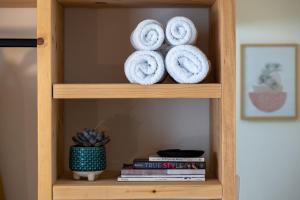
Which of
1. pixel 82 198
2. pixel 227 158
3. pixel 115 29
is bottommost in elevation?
pixel 82 198

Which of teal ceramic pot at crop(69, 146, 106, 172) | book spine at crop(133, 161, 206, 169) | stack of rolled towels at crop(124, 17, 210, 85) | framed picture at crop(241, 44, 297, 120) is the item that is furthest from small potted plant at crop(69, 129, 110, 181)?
framed picture at crop(241, 44, 297, 120)

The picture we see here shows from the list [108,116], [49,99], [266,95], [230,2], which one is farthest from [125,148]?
[230,2]

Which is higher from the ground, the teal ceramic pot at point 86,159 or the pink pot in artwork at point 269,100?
the pink pot in artwork at point 269,100

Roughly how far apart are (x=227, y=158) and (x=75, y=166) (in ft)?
1.49

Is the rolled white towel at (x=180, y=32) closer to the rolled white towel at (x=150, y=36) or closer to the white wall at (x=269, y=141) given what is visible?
the rolled white towel at (x=150, y=36)

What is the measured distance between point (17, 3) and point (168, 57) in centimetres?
59

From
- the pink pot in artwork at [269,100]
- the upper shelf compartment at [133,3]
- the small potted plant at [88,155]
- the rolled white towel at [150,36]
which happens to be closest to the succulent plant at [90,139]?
the small potted plant at [88,155]

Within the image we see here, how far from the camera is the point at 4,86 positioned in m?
1.66

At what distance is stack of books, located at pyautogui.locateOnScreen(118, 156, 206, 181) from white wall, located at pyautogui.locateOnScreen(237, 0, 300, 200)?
8.7 inches

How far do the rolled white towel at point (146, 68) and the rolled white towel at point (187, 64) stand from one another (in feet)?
0.10

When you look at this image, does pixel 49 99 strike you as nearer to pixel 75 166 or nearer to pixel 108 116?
pixel 75 166

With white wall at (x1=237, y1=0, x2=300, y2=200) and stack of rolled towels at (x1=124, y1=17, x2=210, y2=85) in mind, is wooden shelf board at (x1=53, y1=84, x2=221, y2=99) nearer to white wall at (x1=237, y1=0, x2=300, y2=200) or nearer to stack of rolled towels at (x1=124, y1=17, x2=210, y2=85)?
stack of rolled towels at (x1=124, y1=17, x2=210, y2=85)

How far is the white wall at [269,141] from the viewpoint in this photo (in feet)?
4.99

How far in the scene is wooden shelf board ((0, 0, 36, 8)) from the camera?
5.03 ft
